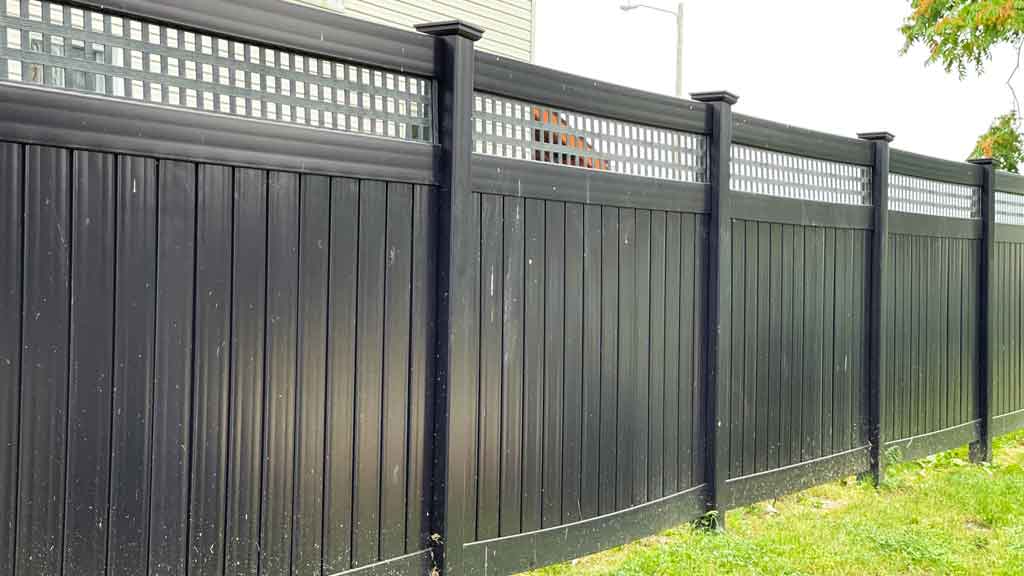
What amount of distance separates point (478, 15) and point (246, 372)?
9.26m

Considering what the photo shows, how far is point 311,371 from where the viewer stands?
3.33 m

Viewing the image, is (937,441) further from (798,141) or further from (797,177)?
(798,141)

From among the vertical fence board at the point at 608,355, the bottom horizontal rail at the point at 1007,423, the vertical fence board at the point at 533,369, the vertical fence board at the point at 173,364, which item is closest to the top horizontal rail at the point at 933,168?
the bottom horizontal rail at the point at 1007,423

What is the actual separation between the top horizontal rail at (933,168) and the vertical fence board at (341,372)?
4.44m

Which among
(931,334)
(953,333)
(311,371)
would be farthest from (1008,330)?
(311,371)

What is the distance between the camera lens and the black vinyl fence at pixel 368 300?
108 inches

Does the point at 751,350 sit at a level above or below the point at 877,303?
below

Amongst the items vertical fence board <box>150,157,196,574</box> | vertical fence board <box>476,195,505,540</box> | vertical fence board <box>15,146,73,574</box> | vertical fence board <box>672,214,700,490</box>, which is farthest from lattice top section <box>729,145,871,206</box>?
vertical fence board <box>15,146,73,574</box>

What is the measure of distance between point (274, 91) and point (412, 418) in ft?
3.89

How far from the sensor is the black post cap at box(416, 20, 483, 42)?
3.71 metres

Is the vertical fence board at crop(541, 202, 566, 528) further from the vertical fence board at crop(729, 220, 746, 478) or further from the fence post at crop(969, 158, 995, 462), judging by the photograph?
the fence post at crop(969, 158, 995, 462)

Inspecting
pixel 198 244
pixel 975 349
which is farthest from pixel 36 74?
pixel 975 349

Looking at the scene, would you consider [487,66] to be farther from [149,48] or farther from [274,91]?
[149,48]

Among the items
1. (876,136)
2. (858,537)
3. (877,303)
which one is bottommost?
(858,537)
